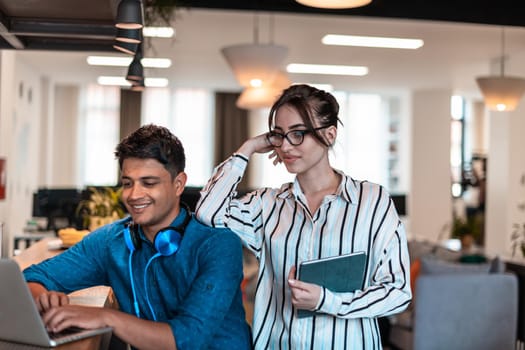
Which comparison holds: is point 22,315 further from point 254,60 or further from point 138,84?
point 254,60

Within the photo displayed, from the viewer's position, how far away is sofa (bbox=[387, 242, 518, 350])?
495 centimetres

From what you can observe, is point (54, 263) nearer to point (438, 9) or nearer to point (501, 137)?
point (438, 9)

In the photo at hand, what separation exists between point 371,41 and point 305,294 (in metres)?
6.87

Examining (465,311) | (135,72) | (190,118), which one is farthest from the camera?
(190,118)

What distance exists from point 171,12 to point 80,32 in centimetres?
199

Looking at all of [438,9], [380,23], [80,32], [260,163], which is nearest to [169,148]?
[80,32]

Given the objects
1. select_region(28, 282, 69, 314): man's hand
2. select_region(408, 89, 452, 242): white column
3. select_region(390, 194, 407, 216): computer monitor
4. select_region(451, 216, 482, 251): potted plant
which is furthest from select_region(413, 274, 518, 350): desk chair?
select_region(408, 89, 452, 242): white column

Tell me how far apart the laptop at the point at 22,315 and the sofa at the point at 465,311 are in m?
3.65

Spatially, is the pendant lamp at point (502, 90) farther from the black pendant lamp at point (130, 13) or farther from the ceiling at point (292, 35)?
the black pendant lamp at point (130, 13)

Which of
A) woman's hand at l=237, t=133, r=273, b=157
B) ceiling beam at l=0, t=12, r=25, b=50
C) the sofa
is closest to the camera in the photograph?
woman's hand at l=237, t=133, r=273, b=157

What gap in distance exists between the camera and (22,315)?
1575 millimetres

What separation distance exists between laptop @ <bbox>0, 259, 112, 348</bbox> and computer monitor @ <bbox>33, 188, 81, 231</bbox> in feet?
16.5

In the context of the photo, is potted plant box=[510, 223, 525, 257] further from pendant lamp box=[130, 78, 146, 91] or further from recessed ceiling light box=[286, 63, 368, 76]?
pendant lamp box=[130, 78, 146, 91]

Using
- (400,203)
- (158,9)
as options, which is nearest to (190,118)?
(400,203)
